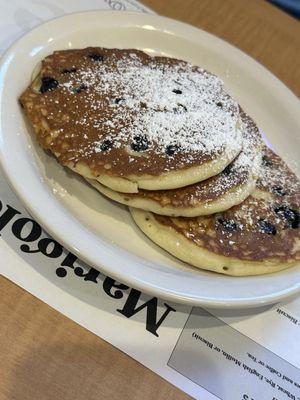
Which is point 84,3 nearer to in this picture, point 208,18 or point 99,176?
point 208,18

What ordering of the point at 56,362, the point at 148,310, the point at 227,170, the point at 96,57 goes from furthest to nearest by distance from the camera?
the point at 96,57 < the point at 227,170 < the point at 148,310 < the point at 56,362

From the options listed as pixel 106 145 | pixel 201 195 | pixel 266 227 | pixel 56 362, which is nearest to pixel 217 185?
pixel 201 195

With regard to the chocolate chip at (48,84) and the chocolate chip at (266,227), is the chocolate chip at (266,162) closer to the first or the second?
the chocolate chip at (266,227)

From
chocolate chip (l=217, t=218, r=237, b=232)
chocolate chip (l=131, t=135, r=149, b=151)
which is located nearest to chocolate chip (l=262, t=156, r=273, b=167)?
chocolate chip (l=217, t=218, r=237, b=232)

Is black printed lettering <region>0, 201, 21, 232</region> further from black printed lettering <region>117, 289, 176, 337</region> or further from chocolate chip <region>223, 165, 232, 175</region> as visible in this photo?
chocolate chip <region>223, 165, 232, 175</region>

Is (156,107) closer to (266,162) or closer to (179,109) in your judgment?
(179,109)

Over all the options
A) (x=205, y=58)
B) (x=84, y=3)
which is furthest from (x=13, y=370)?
(x=84, y=3)

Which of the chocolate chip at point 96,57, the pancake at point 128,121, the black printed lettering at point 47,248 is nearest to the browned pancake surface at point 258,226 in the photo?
the pancake at point 128,121
